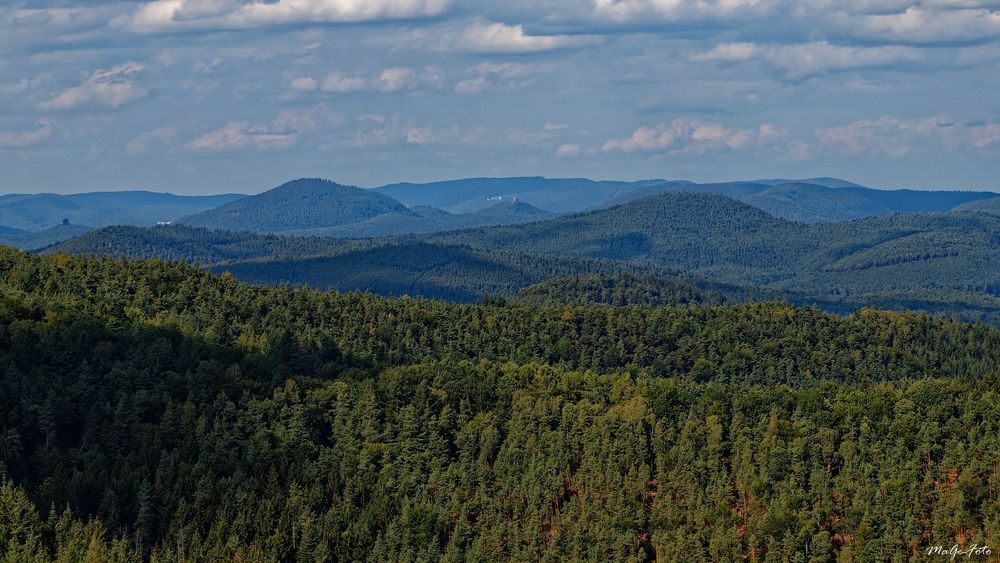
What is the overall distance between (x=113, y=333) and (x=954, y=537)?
97867 mm

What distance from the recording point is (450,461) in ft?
493

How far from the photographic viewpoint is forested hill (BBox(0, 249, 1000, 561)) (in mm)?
125250

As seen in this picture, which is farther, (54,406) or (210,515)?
(54,406)

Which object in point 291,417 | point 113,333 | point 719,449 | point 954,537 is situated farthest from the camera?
point 113,333

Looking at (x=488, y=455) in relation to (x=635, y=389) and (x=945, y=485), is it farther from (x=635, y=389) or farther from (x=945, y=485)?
(x=945, y=485)

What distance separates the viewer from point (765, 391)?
6294 inches

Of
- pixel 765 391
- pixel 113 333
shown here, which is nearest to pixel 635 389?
pixel 765 391

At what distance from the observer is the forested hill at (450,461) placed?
125 metres

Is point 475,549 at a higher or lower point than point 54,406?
lower

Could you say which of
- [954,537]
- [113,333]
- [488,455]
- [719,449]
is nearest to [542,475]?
[488,455]

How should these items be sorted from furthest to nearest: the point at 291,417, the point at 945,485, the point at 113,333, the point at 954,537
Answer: the point at 113,333 → the point at 291,417 → the point at 945,485 → the point at 954,537

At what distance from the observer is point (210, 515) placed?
133 m

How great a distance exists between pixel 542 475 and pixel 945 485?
39.0m

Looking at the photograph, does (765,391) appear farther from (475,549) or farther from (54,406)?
(54,406)
